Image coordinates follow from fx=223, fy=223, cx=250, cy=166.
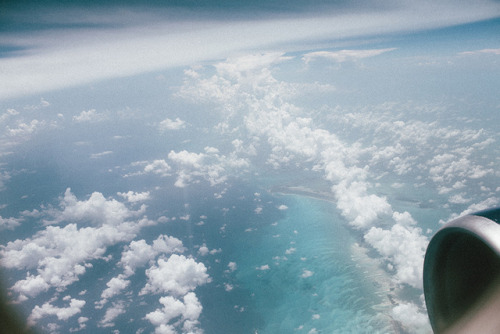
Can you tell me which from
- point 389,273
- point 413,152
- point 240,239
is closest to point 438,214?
point 389,273

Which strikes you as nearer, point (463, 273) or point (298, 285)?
Answer: point (463, 273)

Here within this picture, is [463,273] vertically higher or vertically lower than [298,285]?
higher

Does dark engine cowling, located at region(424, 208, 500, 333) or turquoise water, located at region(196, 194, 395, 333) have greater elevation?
dark engine cowling, located at region(424, 208, 500, 333)

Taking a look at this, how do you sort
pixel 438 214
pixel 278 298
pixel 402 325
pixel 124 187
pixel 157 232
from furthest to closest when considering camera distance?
pixel 124 187 < pixel 157 232 < pixel 438 214 < pixel 278 298 < pixel 402 325

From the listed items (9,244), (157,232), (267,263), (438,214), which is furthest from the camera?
(157,232)

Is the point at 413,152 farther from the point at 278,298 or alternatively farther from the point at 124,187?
the point at 124,187

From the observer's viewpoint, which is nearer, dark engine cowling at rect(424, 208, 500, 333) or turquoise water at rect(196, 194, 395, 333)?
dark engine cowling at rect(424, 208, 500, 333)

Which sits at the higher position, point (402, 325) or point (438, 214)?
point (402, 325)

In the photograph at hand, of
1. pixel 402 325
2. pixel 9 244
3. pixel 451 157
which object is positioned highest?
pixel 9 244
